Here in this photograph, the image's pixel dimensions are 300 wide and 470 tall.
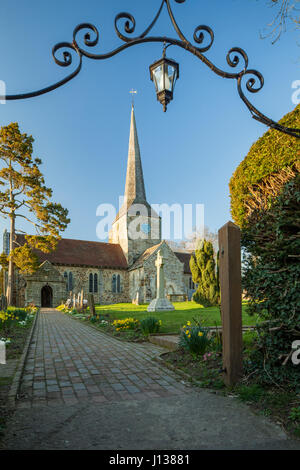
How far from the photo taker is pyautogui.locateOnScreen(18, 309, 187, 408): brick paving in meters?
3.85

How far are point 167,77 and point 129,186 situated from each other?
37.0 meters

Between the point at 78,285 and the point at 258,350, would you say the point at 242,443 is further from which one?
the point at 78,285

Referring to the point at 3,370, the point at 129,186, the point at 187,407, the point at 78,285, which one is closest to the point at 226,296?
the point at 187,407

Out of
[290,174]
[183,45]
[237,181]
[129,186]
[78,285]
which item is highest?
[129,186]

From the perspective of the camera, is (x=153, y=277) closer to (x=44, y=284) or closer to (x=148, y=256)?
(x=148, y=256)

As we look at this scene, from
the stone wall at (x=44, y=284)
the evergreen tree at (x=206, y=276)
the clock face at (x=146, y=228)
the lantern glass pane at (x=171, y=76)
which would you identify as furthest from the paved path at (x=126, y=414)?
the clock face at (x=146, y=228)

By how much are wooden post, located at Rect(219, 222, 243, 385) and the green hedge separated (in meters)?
2.37

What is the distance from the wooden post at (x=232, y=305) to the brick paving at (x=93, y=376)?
0.72m

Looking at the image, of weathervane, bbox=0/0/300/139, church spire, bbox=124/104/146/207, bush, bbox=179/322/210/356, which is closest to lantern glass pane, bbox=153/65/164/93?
weathervane, bbox=0/0/300/139

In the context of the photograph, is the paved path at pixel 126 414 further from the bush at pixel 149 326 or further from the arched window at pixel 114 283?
the arched window at pixel 114 283

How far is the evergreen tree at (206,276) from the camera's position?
62.4 ft

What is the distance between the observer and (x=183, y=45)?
3.66 metres

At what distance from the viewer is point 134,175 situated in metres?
40.5

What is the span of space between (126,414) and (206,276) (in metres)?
16.5
